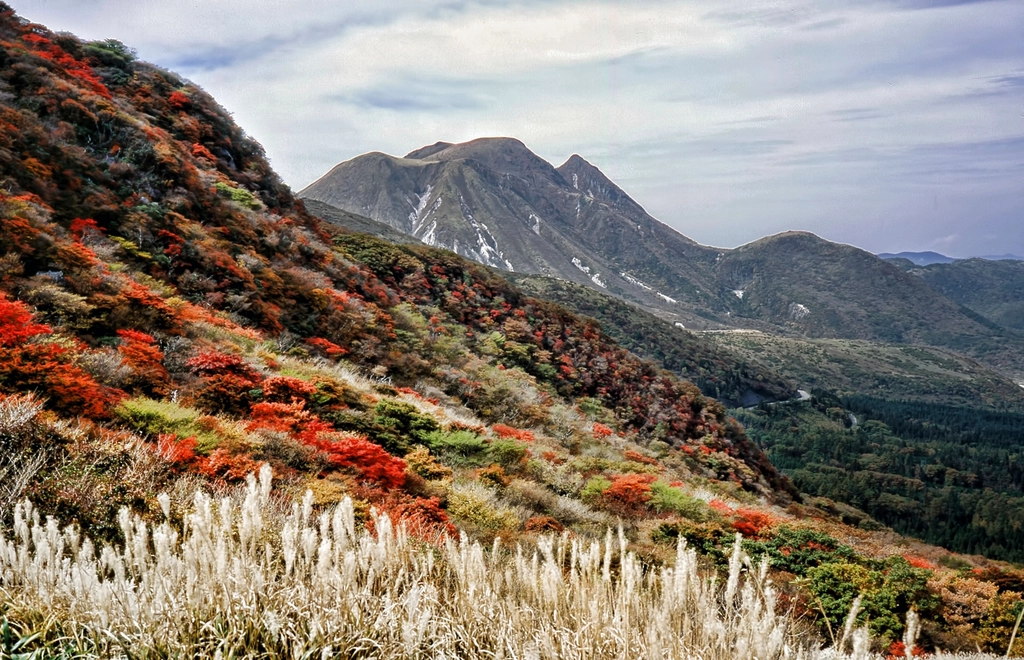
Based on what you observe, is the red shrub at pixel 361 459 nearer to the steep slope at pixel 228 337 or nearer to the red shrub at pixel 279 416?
the steep slope at pixel 228 337

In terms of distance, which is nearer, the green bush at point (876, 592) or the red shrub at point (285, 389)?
the green bush at point (876, 592)

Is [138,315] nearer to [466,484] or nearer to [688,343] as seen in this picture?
[466,484]

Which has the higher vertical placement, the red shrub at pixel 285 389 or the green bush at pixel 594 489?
the red shrub at pixel 285 389

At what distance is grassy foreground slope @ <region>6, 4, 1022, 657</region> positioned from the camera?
254cm

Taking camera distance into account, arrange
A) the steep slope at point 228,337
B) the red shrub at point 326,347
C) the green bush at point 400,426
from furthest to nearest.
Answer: the red shrub at point 326,347 → the green bush at point 400,426 → the steep slope at point 228,337

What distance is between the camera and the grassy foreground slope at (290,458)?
8.34 feet

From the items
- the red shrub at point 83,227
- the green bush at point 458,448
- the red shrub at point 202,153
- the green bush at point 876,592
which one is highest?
the red shrub at point 202,153

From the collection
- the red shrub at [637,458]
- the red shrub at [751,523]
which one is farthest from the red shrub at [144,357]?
the red shrub at [637,458]

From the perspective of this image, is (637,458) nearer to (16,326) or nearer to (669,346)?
(16,326)

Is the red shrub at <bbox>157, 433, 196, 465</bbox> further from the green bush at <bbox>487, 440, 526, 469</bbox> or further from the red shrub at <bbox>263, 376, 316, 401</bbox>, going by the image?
the green bush at <bbox>487, 440, 526, 469</bbox>

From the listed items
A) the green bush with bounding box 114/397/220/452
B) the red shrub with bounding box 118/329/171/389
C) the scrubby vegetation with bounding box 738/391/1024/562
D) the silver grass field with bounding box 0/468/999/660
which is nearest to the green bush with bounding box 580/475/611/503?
the green bush with bounding box 114/397/220/452

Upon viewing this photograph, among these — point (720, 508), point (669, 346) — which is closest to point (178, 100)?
point (720, 508)

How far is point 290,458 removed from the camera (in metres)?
6.87

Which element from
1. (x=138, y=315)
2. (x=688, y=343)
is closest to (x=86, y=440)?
(x=138, y=315)
